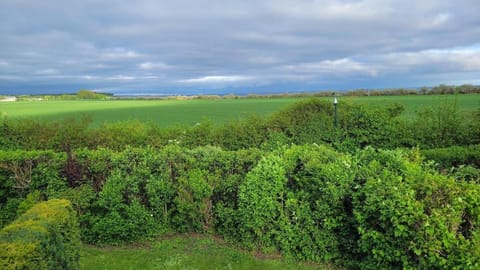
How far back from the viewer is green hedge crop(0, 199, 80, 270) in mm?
2521

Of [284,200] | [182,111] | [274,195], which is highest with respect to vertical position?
[182,111]

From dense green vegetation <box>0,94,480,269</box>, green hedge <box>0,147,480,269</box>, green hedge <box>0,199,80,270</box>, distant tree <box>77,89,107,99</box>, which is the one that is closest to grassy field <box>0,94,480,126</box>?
dense green vegetation <box>0,94,480,269</box>

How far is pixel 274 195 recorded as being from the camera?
4.86 metres

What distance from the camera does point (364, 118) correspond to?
923cm

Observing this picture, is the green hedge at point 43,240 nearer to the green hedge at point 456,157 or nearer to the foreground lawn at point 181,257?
the foreground lawn at point 181,257

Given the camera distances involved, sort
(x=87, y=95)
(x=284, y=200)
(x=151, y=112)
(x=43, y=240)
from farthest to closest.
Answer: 1. (x=87, y=95)
2. (x=151, y=112)
3. (x=284, y=200)
4. (x=43, y=240)

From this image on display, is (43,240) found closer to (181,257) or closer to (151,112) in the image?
(181,257)

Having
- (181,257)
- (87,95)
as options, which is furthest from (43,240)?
(87,95)

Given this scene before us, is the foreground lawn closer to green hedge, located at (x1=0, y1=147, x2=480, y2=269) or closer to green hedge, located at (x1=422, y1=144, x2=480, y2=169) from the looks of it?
green hedge, located at (x1=0, y1=147, x2=480, y2=269)

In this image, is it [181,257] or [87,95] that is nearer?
[181,257]

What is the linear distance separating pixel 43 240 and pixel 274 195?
9.51 feet

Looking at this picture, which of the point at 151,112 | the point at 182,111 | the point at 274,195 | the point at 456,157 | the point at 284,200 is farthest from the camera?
the point at 182,111

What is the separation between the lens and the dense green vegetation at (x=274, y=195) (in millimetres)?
3660

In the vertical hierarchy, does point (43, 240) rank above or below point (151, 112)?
below
